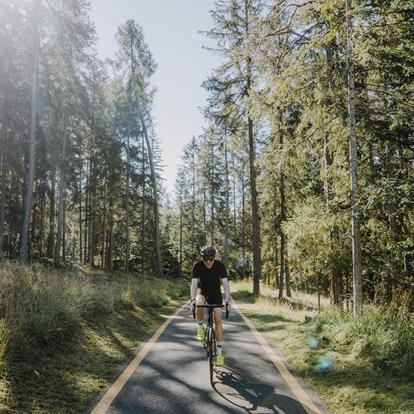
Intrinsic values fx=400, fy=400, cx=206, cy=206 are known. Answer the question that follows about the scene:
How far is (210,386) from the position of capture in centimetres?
628

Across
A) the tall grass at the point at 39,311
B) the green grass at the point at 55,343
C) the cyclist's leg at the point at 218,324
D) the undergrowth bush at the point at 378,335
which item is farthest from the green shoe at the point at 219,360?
the tall grass at the point at 39,311

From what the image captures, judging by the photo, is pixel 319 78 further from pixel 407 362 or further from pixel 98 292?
pixel 98 292

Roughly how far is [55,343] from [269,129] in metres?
11.4

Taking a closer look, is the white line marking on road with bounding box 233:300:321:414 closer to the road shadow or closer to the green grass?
the road shadow

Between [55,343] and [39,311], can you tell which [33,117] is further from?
[55,343]

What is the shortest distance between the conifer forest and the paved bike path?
3.37m

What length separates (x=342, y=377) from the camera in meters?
6.60

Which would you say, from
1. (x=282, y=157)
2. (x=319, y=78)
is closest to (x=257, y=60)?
(x=319, y=78)

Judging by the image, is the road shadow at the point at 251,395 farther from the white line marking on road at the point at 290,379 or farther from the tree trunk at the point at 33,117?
the tree trunk at the point at 33,117

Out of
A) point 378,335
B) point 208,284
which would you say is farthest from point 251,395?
point 378,335

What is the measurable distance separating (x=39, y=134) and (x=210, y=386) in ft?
81.8

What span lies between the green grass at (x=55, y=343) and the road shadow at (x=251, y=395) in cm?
188

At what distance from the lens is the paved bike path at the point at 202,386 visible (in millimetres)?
5371

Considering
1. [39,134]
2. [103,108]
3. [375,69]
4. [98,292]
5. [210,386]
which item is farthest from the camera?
[103,108]
